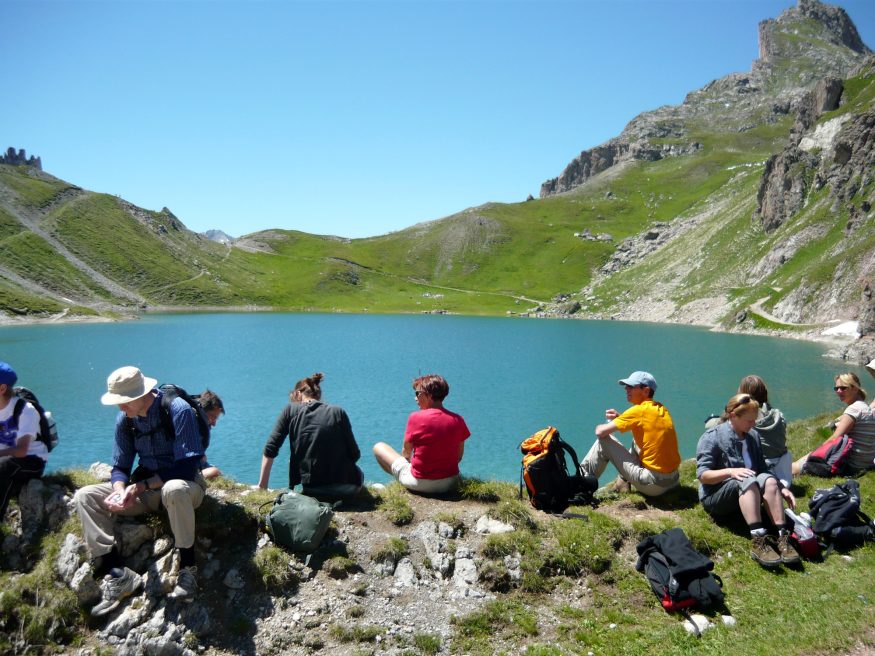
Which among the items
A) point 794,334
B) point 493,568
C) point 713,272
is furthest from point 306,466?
point 713,272

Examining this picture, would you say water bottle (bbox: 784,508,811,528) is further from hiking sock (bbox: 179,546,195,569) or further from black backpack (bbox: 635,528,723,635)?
hiking sock (bbox: 179,546,195,569)

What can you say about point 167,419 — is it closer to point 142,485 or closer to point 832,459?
point 142,485

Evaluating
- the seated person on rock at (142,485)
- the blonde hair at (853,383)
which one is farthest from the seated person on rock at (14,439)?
the blonde hair at (853,383)

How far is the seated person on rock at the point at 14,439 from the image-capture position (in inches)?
322

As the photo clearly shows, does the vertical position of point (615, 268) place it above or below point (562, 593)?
above

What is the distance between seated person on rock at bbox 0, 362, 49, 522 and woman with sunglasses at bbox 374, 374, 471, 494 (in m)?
6.12

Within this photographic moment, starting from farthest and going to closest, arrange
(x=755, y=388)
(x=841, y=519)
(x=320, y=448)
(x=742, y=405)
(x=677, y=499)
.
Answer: (x=755, y=388)
(x=677, y=499)
(x=320, y=448)
(x=742, y=405)
(x=841, y=519)

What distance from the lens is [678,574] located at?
7.65m

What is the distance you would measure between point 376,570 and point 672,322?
12139 centimetres

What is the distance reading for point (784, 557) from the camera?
8086 mm

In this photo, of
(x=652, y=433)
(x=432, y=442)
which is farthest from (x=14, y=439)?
(x=652, y=433)

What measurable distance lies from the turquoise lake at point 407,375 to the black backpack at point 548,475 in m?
10.5

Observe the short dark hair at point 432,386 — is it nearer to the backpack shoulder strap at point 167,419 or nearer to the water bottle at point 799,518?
the backpack shoulder strap at point 167,419

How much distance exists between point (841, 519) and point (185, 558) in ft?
33.9
